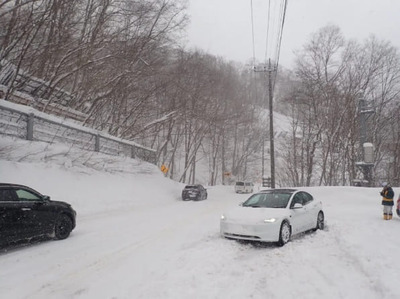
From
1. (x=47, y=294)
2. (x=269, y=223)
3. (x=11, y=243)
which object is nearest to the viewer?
(x=47, y=294)

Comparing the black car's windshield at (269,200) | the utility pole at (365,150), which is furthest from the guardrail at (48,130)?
the utility pole at (365,150)

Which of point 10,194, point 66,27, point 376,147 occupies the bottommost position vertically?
point 10,194

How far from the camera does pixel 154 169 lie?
2808 cm

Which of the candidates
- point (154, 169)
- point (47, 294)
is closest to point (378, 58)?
point (154, 169)

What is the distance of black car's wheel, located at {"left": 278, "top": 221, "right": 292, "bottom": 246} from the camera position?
8.66 meters

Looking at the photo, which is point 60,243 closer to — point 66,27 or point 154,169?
point 66,27

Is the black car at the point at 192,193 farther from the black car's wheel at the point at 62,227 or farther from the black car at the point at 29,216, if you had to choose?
the black car's wheel at the point at 62,227

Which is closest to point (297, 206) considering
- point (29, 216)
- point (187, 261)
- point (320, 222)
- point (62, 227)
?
point (320, 222)

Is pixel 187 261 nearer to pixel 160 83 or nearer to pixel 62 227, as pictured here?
pixel 62 227

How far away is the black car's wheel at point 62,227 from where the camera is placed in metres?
9.16

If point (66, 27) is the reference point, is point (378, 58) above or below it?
above

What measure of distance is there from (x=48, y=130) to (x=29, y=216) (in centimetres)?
914

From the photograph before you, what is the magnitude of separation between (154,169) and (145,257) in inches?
824

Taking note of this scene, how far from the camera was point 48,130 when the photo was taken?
647 inches
